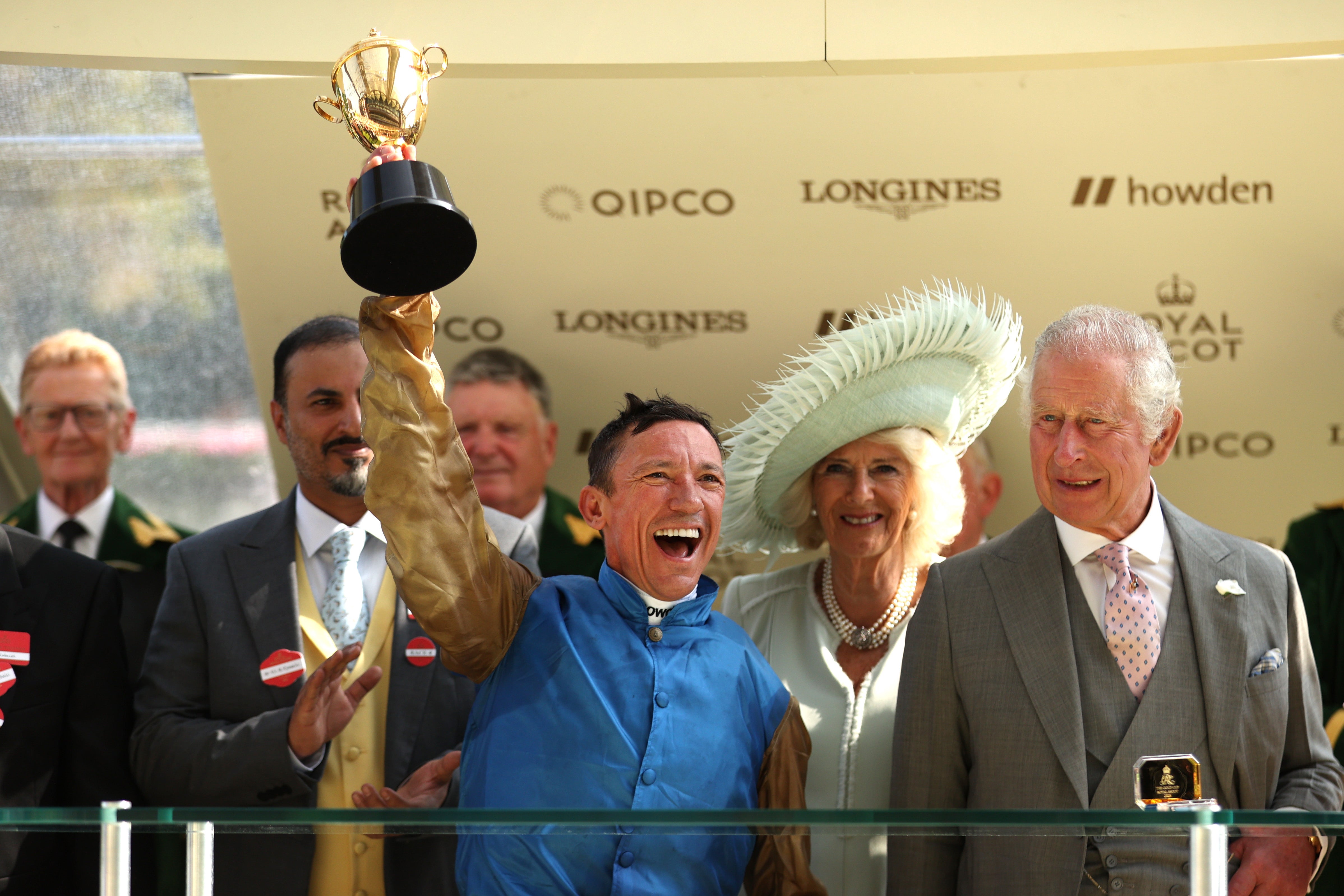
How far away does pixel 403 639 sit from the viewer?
292cm

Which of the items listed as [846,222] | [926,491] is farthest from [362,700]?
[846,222]

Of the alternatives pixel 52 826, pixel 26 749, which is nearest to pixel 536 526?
pixel 26 749

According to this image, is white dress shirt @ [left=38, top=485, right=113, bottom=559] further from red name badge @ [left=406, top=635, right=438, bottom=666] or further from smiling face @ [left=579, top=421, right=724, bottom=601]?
smiling face @ [left=579, top=421, right=724, bottom=601]

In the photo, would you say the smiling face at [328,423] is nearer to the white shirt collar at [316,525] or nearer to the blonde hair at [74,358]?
the white shirt collar at [316,525]

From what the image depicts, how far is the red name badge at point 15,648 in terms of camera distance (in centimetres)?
270

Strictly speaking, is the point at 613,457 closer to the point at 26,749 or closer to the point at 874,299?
the point at 26,749

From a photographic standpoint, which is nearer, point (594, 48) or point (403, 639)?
point (403, 639)

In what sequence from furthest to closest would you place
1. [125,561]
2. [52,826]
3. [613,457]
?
[125,561]
[613,457]
[52,826]

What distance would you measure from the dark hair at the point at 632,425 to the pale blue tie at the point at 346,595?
0.77 m

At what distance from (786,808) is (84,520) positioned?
9.07 ft

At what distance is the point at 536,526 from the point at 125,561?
3.97 feet

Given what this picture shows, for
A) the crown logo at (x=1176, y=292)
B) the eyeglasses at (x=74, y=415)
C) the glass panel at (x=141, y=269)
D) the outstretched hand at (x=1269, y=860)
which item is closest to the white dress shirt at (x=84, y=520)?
the eyeglasses at (x=74, y=415)

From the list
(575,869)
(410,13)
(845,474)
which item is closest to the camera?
(575,869)

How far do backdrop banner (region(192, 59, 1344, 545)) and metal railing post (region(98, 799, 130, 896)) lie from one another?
2.31 metres
